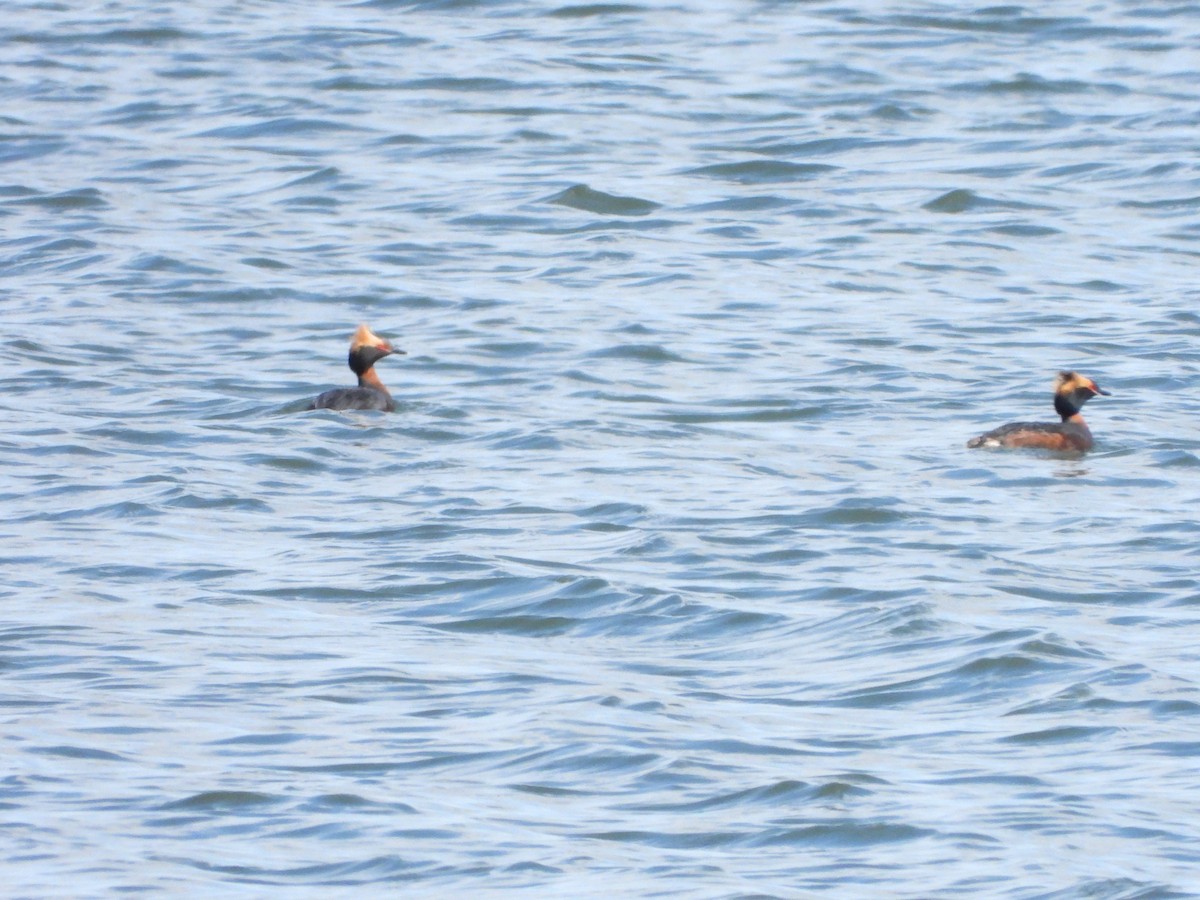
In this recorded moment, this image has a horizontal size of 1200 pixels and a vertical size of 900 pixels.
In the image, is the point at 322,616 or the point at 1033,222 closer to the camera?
the point at 322,616

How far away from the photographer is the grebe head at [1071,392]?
48.5 feet

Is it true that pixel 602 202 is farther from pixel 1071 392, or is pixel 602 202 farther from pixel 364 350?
pixel 1071 392

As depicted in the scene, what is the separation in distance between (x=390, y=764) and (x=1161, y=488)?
612 cm

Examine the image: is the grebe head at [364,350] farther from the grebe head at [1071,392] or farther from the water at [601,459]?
the grebe head at [1071,392]

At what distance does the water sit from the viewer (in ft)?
26.6

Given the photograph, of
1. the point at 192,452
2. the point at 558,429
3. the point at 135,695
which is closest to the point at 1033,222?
the point at 558,429

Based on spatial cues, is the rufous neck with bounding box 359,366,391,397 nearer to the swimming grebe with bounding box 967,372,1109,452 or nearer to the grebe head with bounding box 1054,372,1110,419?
the swimming grebe with bounding box 967,372,1109,452

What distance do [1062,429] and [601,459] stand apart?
8.74ft

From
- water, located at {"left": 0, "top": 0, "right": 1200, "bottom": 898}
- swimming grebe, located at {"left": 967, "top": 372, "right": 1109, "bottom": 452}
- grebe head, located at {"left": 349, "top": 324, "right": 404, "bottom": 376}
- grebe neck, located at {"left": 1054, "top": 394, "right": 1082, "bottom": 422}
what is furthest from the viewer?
grebe head, located at {"left": 349, "top": 324, "right": 404, "bottom": 376}

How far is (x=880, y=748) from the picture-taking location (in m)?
8.77

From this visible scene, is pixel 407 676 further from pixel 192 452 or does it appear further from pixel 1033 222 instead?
pixel 1033 222

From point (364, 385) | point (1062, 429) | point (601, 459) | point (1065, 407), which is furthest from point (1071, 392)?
point (364, 385)

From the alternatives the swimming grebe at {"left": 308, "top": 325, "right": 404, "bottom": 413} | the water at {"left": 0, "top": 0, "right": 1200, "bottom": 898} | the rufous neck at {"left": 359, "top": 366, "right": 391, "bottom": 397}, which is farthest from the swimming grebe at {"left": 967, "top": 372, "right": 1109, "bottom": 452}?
the rufous neck at {"left": 359, "top": 366, "right": 391, "bottom": 397}

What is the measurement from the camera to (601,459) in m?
14.1
